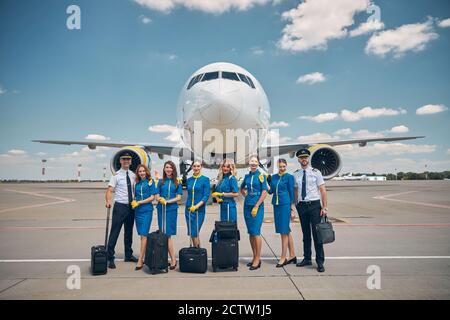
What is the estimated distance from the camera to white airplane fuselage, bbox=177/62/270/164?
9.88 m

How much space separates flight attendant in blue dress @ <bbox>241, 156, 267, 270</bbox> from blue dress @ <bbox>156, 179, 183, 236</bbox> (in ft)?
3.15

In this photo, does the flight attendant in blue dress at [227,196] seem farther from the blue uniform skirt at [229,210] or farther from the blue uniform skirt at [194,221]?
the blue uniform skirt at [194,221]

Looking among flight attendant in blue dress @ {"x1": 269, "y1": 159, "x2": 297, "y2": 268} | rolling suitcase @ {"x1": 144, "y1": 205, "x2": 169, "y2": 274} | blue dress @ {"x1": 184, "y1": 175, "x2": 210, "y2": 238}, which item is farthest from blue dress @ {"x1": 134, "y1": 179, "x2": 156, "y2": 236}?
flight attendant in blue dress @ {"x1": 269, "y1": 159, "x2": 297, "y2": 268}

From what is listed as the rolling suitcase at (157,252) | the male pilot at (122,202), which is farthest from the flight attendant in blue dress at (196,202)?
the male pilot at (122,202)

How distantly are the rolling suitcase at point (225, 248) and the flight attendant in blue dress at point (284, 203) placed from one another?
2.18ft

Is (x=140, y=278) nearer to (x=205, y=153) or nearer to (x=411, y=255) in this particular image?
(x=411, y=255)

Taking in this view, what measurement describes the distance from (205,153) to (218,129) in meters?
1.93

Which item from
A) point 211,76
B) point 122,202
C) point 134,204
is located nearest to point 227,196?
point 134,204

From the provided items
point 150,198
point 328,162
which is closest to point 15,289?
point 150,198

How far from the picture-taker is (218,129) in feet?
34.8

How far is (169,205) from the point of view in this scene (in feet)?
14.4

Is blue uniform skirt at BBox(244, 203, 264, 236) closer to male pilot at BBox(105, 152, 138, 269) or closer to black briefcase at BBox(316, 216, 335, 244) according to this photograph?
black briefcase at BBox(316, 216, 335, 244)

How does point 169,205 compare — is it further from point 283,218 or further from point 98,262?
point 283,218

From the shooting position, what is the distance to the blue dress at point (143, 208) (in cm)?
439
